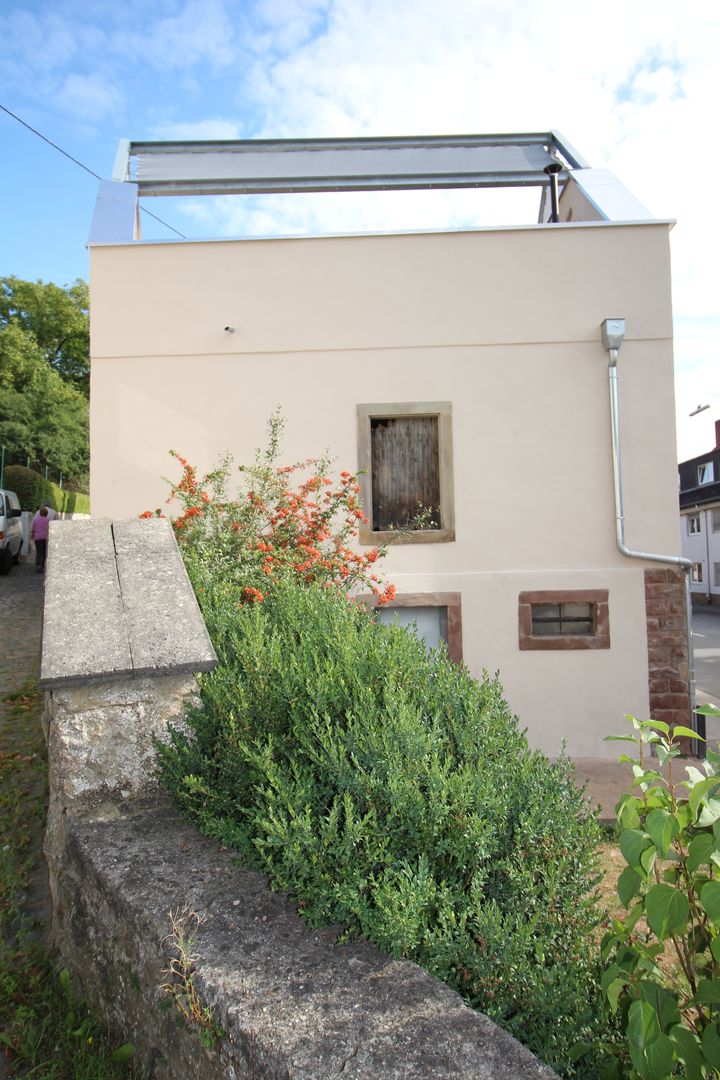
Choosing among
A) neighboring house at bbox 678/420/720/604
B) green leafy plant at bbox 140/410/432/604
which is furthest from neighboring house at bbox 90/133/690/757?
neighboring house at bbox 678/420/720/604

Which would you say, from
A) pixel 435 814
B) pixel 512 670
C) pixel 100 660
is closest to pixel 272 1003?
pixel 435 814

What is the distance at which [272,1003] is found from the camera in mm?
1520

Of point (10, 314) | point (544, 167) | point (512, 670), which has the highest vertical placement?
point (10, 314)

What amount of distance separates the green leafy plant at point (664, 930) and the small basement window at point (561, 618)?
606cm

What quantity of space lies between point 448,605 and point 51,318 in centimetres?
3051

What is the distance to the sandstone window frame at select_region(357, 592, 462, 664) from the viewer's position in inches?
301

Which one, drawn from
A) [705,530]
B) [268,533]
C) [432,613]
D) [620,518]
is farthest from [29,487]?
[705,530]

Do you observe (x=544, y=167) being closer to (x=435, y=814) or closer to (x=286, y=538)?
(x=286, y=538)

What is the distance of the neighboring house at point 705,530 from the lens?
32.6 metres

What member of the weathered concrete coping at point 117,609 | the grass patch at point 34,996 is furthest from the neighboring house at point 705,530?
the grass patch at point 34,996

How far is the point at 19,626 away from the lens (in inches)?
427

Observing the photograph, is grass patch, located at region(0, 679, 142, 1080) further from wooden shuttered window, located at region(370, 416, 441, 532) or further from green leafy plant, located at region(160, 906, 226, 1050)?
wooden shuttered window, located at region(370, 416, 441, 532)

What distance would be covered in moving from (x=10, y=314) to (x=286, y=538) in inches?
1263

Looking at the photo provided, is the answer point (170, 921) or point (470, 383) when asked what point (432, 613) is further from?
point (170, 921)
